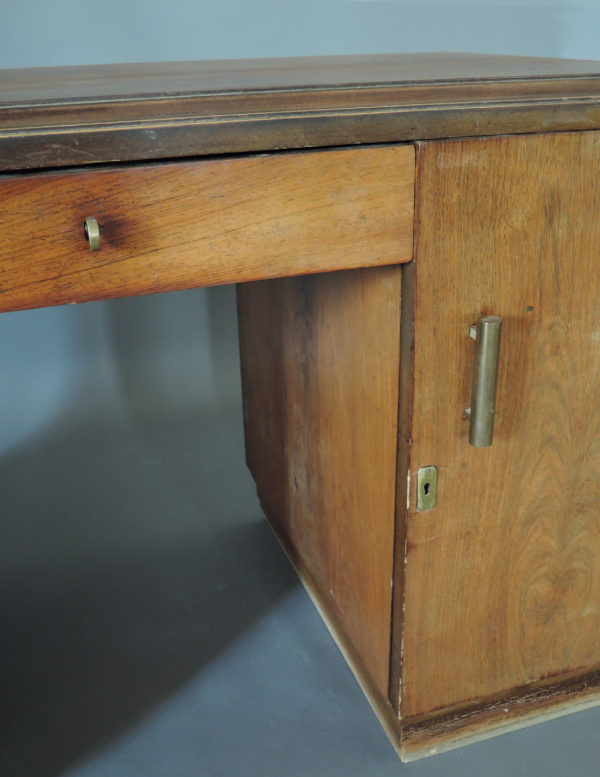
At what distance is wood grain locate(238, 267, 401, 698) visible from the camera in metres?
1.09

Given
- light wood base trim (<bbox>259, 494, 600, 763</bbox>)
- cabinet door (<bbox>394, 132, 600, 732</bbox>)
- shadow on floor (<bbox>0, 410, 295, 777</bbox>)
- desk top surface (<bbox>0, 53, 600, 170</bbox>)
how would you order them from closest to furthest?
1. desk top surface (<bbox>0, 53, 600, 170</bbox>)
2. cabinet door (<bbox>394, 132, 600, 732</bbox>)
3. light wood base trim (<bbox>259, 494, 600, 763</bbox>)
4. shadow on floor (<bbox>0, 410, 295, 777</bbox>)

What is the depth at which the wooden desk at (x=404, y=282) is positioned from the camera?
32.7 inches

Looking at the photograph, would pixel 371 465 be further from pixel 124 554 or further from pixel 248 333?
pixel 124 554

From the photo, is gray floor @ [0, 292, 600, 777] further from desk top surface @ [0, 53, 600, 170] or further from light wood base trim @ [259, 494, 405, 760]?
desk top surface @ [0, 53, 600, 170]

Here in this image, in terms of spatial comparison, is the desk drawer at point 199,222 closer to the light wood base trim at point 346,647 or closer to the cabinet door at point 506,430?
the cabinet door at point 506,430

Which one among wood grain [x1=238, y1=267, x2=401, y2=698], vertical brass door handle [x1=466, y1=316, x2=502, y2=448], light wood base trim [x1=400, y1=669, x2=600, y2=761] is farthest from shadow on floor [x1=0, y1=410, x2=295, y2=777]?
vertical brass door handle [x1=466, y1=316, x2=502, y2=448]

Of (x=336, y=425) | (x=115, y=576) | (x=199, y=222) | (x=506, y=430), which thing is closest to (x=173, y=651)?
(x=115, y=576)

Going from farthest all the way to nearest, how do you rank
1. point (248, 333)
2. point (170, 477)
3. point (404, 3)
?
point (404, 3)
point (170, 477)
point (248, 333)

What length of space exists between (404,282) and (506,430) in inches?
9.7

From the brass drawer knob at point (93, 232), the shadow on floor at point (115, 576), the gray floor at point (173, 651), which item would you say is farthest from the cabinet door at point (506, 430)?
the shadow on floor at point (115, 576)

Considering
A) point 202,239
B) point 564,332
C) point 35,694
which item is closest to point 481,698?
point 564,332

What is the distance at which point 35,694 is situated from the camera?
1368mm

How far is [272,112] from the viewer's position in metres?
0.85

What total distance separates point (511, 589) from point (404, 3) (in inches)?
79.1
